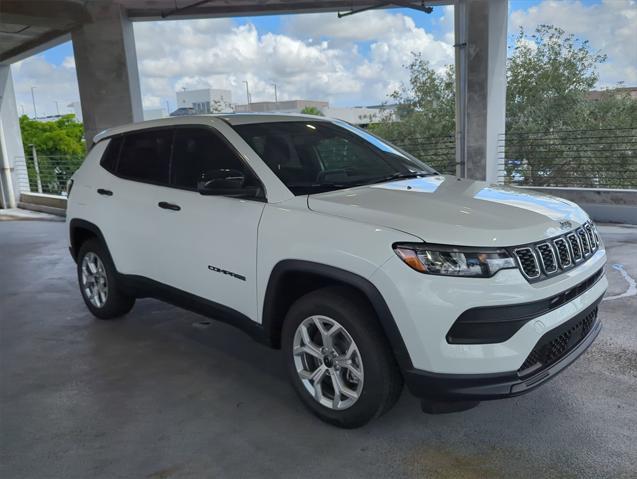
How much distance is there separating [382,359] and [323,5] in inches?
367

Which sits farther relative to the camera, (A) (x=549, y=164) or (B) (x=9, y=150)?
(B) (x=9, y=150)

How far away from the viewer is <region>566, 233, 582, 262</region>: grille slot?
9.07ft

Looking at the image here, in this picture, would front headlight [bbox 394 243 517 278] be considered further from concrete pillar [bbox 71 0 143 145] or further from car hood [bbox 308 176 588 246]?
concrete pillar [bbox 71 0 143 145]

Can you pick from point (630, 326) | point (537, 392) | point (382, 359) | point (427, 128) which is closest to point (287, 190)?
point (382, 359)

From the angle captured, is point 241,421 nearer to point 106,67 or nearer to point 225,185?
point 225,185

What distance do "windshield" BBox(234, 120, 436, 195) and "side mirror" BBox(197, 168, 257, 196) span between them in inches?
8.9

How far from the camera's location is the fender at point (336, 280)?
250 centimetres

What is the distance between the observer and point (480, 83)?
9.31 meters

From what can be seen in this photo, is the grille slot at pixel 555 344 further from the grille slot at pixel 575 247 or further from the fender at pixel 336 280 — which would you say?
the fender at pixel 336 280

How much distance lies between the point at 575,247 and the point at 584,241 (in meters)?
0.17

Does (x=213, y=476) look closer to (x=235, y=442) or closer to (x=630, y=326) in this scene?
(x=235, y=442)

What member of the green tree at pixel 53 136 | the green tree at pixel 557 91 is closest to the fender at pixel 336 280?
the green tree at pixel 557 91

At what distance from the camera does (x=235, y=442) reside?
112 inches

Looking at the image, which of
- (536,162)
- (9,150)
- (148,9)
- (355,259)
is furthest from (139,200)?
(9,150)
